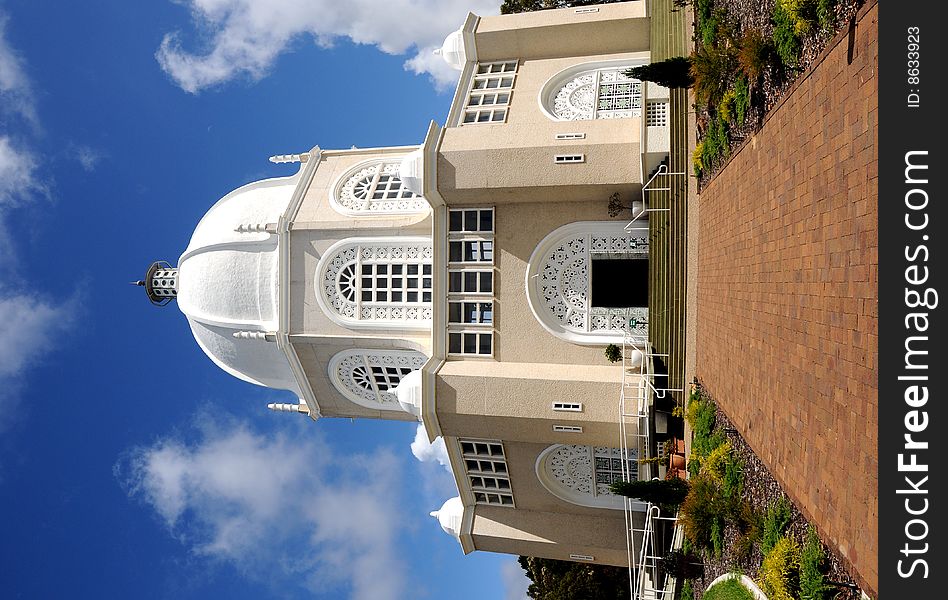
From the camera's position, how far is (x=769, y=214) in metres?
9.66

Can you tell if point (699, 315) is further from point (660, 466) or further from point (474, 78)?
point (474, 78)

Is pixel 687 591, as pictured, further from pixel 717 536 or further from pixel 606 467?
pixel 606 467

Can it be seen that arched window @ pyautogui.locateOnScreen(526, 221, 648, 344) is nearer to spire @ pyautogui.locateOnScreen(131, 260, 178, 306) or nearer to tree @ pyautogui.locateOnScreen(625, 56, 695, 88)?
tree @ pyautogui.locateOnScreen(625, 56, 695, 88)

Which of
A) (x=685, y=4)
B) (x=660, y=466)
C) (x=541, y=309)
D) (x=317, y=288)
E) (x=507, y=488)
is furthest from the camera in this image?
(x=507, y=488)

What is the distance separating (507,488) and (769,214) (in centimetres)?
1373

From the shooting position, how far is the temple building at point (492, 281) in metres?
17.2

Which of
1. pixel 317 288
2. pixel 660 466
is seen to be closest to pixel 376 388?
pixel 317 288

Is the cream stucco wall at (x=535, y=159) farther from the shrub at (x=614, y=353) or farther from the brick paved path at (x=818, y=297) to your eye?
the brick paved path at (x=818, y=297)

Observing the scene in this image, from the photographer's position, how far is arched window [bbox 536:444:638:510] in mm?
20188

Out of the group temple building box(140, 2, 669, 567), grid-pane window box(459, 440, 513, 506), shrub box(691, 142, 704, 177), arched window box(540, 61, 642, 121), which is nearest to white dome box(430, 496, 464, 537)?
temple building box(140, 2, 669, 567)

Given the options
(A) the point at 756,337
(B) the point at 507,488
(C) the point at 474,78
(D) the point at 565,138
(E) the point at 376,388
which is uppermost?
(C) the point at 474,78

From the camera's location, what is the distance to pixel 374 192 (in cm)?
2047

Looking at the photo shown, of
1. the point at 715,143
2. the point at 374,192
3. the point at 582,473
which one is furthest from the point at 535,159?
the point at 582,473

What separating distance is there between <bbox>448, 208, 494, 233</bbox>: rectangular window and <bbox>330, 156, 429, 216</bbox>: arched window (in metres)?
1.20
